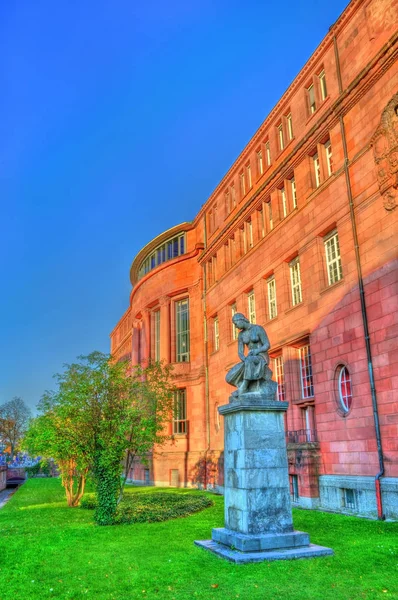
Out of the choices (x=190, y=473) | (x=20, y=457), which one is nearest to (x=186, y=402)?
(x=190, y=473)

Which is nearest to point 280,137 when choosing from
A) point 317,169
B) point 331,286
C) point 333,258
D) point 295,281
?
point 317,169

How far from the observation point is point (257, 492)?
957 cm

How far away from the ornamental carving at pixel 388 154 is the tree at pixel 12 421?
217ft

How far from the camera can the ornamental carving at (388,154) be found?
15.5 m

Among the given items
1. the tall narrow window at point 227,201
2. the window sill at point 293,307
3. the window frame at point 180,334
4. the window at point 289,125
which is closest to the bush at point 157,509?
the window sill at point 293,307

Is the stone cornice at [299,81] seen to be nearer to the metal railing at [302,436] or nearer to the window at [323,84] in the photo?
the window at [323,84]

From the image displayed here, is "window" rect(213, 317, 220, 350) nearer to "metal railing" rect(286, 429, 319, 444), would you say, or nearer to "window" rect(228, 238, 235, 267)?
"window" rect(228, 238, 235, 267)

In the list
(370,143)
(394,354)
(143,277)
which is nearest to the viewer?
(394,354)

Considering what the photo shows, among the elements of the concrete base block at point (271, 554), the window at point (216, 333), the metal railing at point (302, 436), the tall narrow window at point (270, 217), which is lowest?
the concrete base block at point (271, 554)

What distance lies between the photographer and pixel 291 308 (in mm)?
21406

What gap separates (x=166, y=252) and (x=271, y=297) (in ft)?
48.9

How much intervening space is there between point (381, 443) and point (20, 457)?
230ft

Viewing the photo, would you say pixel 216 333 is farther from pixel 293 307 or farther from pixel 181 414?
pixel 293 307

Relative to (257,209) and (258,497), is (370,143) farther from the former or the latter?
(258,497)
